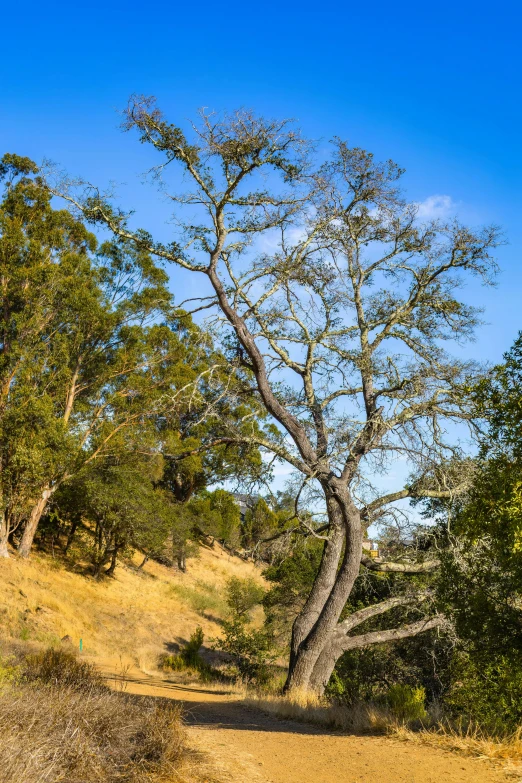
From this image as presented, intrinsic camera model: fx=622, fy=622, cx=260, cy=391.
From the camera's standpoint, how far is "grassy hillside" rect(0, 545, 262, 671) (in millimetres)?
19344

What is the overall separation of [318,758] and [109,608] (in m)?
19.4

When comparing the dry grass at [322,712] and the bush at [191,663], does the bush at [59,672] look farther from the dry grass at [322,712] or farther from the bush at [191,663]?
the bush at [191,663]

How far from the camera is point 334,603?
10.4m

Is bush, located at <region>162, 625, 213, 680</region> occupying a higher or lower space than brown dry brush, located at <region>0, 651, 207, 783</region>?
lower

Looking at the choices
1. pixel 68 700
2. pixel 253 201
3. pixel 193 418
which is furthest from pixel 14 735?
pixel 253 201

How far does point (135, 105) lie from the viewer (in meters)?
10.5

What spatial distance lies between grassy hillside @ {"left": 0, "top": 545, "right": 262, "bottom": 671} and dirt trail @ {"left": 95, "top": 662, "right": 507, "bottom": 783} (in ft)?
26.2

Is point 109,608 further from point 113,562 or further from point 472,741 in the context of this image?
point 472,741

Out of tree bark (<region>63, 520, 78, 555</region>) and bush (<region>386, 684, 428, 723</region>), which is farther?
tree bark (<region>63, 520, 78, 555</region>)

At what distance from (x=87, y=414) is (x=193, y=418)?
1471 cm

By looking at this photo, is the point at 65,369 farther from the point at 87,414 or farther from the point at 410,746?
the point at 410,746

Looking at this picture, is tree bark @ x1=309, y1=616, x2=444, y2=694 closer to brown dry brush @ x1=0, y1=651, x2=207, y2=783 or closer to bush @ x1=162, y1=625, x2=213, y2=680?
brown dry brush @ x1=0, y1=651, x2=207, y2=783

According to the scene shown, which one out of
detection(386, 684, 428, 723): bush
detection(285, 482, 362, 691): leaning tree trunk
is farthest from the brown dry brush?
detection(285, 482, 362, 691): leaning tree trunk

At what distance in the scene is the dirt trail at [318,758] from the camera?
541cm
